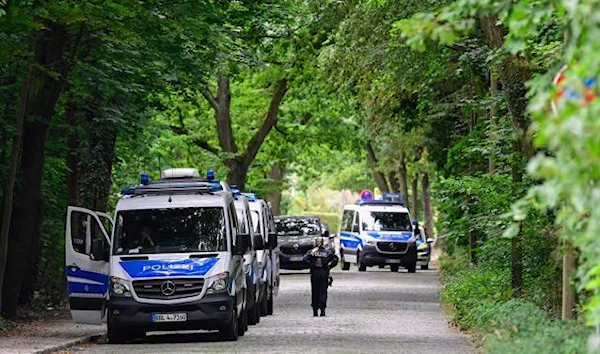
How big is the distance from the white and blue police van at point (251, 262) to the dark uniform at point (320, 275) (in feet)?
3.65

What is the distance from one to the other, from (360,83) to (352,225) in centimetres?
2024

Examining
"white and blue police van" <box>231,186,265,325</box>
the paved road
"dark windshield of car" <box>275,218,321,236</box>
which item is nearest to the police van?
"dark windshield of car" <box>275,218,321,236</box>

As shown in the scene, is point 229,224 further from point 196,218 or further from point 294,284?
point 294,284

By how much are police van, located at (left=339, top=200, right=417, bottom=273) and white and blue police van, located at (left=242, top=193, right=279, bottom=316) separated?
17.6 m

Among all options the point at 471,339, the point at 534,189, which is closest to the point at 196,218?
the point at 471,339

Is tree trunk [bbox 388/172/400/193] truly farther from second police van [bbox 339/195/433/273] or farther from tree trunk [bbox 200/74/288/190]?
tree trunk [bbox 200/74/288/190]

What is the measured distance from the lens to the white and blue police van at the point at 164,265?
20219 mm

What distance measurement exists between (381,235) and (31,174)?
2514 centimetres

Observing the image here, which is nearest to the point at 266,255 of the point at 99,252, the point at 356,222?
the point at 99,252

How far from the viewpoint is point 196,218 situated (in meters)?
21.1

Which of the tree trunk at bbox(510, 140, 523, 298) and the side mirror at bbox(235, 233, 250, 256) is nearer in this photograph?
the tree trunk at bbox(510, 140, 523, 298)

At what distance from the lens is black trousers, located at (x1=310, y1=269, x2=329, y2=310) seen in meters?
26.3

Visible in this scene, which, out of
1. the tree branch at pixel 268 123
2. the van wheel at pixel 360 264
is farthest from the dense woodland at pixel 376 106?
the van wheel at pixel 360 264

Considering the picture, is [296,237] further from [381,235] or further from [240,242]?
[240,242]
